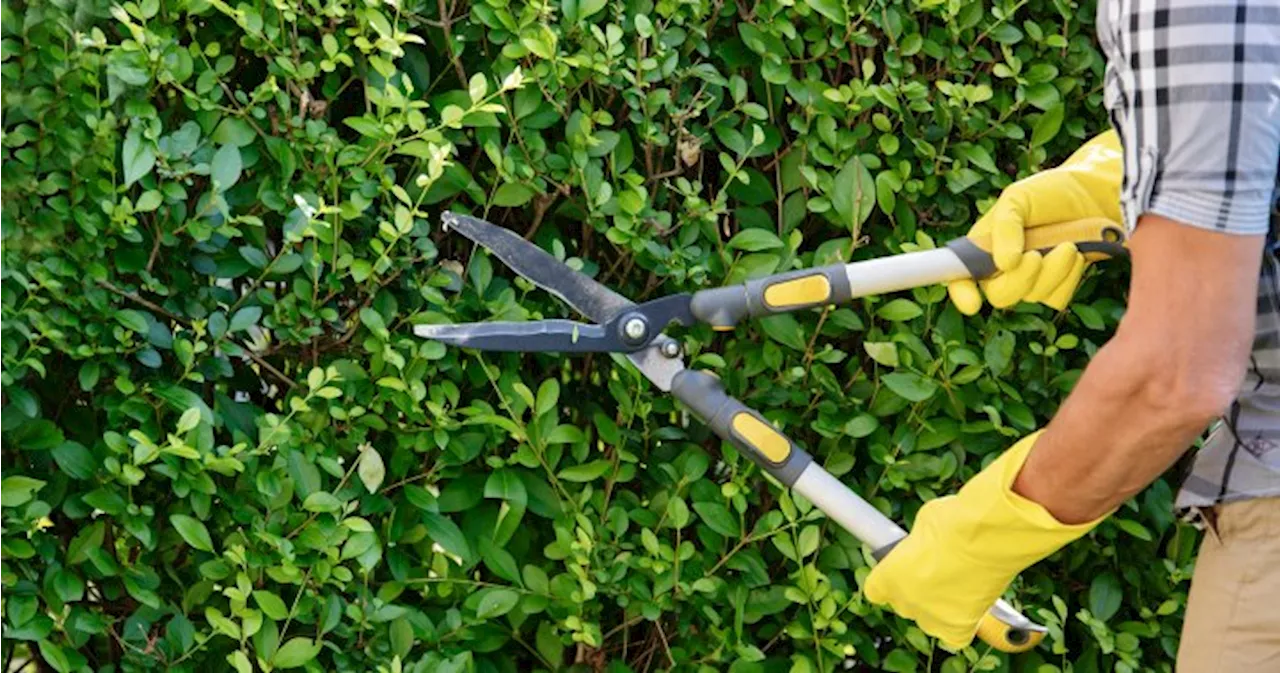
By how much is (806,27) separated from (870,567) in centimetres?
94

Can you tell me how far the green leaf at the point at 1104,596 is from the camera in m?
3.06

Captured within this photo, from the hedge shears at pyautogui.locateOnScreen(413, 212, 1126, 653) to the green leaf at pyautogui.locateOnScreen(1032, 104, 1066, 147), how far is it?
0.48 meters

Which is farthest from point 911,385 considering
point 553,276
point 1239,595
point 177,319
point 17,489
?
point 17,489

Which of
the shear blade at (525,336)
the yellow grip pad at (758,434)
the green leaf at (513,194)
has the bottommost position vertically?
the yellow grip pad at (758,434)

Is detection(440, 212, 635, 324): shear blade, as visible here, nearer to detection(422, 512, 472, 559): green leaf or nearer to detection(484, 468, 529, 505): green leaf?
detection(484, 468, 529, 505): green leaf

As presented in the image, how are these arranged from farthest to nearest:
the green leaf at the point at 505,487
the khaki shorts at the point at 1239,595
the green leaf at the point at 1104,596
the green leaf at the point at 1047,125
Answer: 1. the green leaf at the point at 1104,596
2. the green leaf at the point at 1047,125
3. the green leaf at the point at 505,487
4. the khaki shorts at the point at 1239,595

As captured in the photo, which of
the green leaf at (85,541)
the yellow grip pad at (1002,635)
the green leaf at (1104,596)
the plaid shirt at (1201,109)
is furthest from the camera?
the green leaf at (1104,596)

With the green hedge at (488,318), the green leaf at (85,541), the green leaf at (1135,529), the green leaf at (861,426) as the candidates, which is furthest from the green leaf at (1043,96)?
the green leaf at (85,541)

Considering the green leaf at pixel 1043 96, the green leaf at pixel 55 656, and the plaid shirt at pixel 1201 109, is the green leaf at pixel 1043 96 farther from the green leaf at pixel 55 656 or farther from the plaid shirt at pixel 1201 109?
the green leaf at pixel 55 656

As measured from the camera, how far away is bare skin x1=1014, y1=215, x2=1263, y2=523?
1.73m

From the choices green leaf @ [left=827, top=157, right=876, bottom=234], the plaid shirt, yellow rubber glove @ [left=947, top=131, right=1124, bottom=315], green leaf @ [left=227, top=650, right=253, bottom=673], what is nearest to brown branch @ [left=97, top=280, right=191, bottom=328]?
green leaf @ [left=227, top=650, right=253, bottom=673]

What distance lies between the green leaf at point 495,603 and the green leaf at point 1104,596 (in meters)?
1.04

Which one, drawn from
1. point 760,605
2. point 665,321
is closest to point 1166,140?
point 665,321

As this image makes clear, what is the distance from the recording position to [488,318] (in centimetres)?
278
